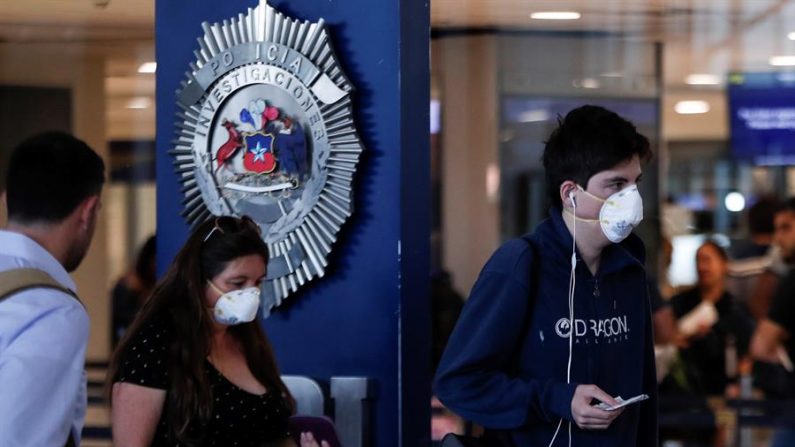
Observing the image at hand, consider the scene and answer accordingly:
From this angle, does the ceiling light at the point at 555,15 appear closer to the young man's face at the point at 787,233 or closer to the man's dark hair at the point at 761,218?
the man's dark hair at the point at 761,218

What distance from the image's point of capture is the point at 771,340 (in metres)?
5.97

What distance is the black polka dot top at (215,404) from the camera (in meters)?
2.93

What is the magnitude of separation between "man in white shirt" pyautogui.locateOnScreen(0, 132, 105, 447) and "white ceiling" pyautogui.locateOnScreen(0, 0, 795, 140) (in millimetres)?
5771

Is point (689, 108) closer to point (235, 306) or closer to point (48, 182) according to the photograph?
point (235, 306)

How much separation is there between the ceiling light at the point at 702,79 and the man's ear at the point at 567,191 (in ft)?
26.8

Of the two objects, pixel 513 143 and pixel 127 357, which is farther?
pixel 513 143

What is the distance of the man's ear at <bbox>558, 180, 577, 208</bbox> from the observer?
285 cm

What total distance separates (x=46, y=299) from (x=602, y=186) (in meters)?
1.25

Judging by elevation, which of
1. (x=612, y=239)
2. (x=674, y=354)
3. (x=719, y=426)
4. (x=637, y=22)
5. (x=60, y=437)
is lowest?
(x=719, y=426)

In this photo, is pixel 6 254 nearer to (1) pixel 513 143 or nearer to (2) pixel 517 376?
(2) pixel 517 376

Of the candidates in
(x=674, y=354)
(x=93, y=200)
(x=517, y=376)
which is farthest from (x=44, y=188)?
(x=674, y=354)

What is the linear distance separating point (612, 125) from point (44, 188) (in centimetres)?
124

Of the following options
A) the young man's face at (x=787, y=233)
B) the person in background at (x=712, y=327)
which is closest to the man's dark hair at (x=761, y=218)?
the person in background at (x=712, y=327)

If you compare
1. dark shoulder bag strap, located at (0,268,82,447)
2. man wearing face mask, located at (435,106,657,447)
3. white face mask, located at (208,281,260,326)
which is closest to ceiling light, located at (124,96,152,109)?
white face mask, located at (208,281,260,326)
